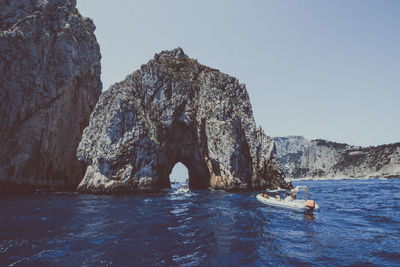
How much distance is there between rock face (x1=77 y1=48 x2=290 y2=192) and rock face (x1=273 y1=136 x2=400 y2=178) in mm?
122091

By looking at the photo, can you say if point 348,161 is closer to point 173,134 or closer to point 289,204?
point 173,134

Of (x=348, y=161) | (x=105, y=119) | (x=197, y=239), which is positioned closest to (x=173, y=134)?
(x=105, y=119)

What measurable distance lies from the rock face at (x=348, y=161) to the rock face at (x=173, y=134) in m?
122

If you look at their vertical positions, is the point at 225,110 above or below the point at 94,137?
above

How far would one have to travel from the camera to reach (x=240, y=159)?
44344mm

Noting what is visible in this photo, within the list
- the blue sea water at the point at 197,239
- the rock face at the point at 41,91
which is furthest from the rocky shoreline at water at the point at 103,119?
the blue sea water at the point at 197,239

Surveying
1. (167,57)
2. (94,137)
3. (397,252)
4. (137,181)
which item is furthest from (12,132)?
(397,252)

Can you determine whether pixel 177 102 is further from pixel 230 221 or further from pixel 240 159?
pixel 230 221

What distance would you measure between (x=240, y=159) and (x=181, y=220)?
2948 cm

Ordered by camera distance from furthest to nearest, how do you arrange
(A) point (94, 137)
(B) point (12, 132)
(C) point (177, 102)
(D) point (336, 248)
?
1. (C) point (177, 102)
2. (A) point (94, 137)
3. (B) point (12, 132)
4. (D) point (336, 248)


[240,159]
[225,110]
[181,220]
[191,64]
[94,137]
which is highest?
[191,64]

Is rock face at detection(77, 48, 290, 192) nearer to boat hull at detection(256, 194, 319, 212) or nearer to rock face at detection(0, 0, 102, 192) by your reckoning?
rock face at detection(0, 0, 102, 192)

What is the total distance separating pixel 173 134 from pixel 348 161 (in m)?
159

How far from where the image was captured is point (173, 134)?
48.2 metres
